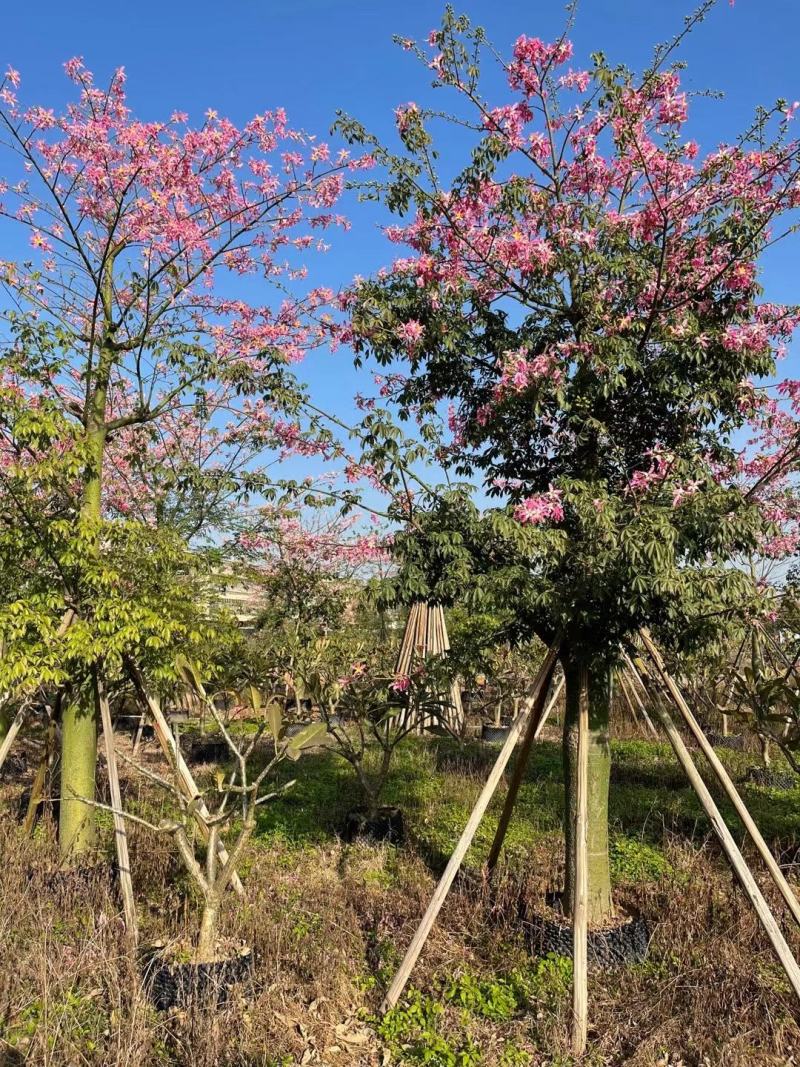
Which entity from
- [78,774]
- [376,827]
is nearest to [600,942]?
[376,827]

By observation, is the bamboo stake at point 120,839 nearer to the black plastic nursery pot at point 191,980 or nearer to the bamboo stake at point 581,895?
the black plastic nursery pot at point 191,980

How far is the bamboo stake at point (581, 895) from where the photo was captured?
3301 mm

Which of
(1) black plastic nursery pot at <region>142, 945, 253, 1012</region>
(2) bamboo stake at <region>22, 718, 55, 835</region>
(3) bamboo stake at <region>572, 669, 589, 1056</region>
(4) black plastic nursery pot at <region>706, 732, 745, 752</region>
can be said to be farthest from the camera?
(4) black plastic nursery pot at <region>706, 732, 745, 752</region>

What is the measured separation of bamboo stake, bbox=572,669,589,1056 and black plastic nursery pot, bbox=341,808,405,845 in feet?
7.62

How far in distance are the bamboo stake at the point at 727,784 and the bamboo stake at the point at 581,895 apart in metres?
0.43

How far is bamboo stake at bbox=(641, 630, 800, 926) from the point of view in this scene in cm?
355

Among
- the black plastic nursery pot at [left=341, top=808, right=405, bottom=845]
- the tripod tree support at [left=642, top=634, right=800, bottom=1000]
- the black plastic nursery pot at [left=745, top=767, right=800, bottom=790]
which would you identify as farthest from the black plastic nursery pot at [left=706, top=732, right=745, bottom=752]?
the tripod tree support at [left=642, top=634, right=800, bottom=1000]

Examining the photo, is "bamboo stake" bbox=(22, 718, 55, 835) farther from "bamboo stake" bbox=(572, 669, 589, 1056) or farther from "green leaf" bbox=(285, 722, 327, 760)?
"bamboo stake" bbox=(572, 669, 589, 1056)

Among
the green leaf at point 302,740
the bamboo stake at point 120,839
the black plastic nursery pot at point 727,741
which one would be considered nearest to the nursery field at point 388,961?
the bamboo stake at point 120,839

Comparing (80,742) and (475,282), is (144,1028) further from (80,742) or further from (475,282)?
(475,282)

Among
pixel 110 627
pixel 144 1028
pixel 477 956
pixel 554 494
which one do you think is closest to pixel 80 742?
pixel 110 627

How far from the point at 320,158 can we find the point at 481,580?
17.7 ft

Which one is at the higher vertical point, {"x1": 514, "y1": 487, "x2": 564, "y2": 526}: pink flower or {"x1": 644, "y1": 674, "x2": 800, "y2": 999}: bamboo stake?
{"x1": 514, "y1": 487, "x2": 564, "y2": 526}: pink flower

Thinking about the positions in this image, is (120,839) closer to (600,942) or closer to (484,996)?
(484,996)
